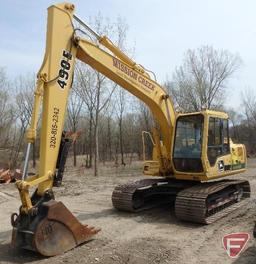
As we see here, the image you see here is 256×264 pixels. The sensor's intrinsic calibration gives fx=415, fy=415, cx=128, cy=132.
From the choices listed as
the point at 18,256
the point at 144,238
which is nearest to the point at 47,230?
the point at 18,256

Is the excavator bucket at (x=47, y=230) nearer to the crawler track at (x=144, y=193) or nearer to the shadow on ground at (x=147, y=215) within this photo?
the shadow on ground at (x=147, y=215)

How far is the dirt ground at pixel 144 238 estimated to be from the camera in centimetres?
643

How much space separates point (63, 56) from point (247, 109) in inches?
1860

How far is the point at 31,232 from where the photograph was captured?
627 centimetres

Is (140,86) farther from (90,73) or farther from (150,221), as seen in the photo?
(90,73)

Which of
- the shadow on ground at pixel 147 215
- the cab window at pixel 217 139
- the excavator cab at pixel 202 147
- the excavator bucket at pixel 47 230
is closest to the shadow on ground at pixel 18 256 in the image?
the excavator bucket at pixel 47 230

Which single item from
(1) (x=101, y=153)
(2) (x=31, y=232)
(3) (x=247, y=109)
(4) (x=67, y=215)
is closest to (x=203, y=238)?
→ (4) (x=67, y=215)

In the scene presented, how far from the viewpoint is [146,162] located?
10.5m

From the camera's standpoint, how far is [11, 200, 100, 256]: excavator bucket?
6.30 metres

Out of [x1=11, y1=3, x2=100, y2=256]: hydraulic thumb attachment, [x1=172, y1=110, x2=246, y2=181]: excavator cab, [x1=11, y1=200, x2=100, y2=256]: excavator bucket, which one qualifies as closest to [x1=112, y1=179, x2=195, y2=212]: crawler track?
[x1=172, y1=110, x2=246, y2=181]: excavator cab
